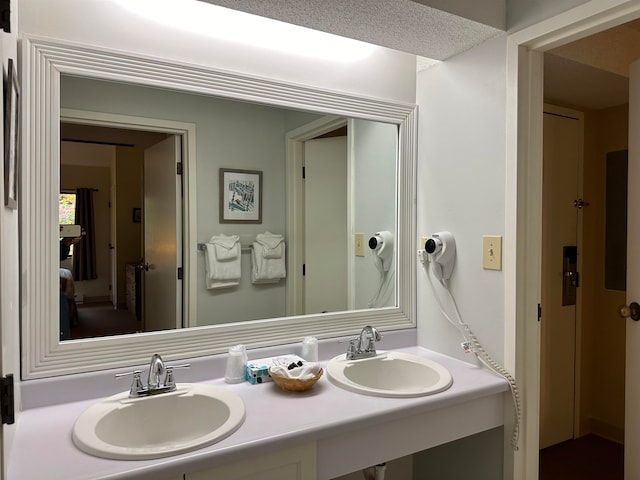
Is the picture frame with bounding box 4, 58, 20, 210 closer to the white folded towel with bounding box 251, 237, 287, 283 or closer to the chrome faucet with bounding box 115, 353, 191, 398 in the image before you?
the chrome faucet with bounding box 115, 353, 191, 398

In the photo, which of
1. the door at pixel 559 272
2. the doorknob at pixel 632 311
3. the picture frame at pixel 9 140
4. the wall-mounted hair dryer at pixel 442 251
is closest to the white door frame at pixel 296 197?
the wall-mounted hair dryer at pixel 442 251

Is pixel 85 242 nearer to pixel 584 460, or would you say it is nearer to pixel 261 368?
pixel 261 368

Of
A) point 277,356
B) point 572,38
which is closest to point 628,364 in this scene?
point 572,38

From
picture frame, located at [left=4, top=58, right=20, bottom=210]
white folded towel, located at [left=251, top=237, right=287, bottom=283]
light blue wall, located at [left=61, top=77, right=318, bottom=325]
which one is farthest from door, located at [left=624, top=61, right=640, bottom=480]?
picture frame, located at [left=4, top=58, right=20, bottom=210]

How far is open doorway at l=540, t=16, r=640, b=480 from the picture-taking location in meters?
2.52

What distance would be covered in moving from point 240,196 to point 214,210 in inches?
4.5

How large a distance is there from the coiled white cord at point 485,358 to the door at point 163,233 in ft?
3.46

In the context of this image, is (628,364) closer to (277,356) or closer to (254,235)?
(277,356)

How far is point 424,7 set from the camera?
1.40m

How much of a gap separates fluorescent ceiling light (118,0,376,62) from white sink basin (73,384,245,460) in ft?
3.98

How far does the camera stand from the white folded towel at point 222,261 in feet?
5.46

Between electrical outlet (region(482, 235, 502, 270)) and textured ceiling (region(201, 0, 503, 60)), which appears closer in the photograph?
textured ceiling (region(201, 0, 503, 60))

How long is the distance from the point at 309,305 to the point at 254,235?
1.21 ft

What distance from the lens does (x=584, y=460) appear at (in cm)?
245
